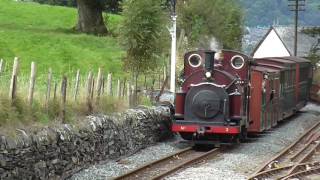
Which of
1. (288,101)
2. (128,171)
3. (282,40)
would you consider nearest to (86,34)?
(288,101)

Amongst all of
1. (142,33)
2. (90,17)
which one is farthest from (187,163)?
(90,17)

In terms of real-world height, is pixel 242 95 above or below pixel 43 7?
below

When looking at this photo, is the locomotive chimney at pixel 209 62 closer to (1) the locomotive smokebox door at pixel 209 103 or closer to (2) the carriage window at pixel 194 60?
(1) the locomotive smokebox door at pixel 209 103

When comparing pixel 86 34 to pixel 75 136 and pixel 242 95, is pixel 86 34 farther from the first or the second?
pixel 75 136

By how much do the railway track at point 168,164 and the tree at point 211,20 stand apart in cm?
3082

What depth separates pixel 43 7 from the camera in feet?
158

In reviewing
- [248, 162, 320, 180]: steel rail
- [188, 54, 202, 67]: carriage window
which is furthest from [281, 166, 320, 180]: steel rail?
[188, 54, 202, 67]: carriage window

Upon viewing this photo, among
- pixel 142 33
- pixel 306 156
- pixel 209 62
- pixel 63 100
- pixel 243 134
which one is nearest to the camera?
pixel 63 100

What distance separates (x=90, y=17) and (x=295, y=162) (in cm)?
2457

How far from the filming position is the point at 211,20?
51312 mm

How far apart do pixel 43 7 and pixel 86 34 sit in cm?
1200

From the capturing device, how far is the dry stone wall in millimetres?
10734

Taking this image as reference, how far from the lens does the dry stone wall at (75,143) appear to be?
10.7 m

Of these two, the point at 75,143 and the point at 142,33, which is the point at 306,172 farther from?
the point at 142,33
